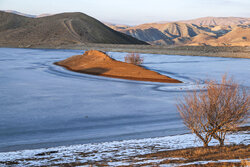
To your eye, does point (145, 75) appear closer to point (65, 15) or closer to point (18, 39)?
point (18, 39)

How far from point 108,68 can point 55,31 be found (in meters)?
83.3

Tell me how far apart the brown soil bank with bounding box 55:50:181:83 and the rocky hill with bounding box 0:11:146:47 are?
188 ft

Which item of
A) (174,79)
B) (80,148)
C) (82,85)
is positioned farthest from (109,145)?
(174,79)

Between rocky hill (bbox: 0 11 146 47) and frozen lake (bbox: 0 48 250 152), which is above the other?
rocky hill (bbox: 0 11 146 47)

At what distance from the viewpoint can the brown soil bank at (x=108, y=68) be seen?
80.3 ft

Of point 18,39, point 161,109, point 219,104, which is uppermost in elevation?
point 18,39

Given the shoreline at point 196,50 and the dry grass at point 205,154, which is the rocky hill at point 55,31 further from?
the dry grass at point 205,154

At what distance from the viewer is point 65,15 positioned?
13100cm

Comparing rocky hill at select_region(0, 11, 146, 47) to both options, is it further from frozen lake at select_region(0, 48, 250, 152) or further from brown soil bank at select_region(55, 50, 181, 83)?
frozen lake at select_region(0, 48, 250, 152)

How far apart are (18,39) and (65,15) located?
34.3 m

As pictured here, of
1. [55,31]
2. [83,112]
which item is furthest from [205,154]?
[55,31]

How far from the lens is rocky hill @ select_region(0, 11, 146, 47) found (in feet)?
325

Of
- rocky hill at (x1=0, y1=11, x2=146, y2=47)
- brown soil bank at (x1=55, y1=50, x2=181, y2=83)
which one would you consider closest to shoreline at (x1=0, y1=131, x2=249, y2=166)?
brown soil bank at (x1=55, y1=50, x2=181, y2=83)

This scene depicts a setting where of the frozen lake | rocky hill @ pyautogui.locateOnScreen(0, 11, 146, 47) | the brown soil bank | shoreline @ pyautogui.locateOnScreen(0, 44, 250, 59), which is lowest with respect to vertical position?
the frozen lake
